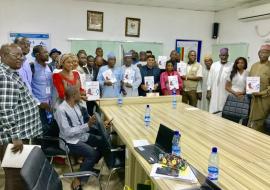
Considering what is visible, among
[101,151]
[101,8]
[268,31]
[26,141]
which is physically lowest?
[101,151]

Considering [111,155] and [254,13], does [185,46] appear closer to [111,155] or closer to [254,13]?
[254,13]

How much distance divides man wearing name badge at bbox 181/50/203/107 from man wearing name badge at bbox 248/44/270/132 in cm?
122

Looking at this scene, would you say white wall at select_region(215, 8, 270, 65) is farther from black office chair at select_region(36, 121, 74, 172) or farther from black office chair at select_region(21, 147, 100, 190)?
black office chair at select_region(21, 147, 100, 190)

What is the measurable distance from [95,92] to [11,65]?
1603 mm

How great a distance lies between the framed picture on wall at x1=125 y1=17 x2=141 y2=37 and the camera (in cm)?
605

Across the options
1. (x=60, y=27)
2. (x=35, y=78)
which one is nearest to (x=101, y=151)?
(x=35, y=78)

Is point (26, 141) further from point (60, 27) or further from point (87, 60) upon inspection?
point (60, 27)

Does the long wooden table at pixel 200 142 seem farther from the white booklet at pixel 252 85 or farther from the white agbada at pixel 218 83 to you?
the white agbada at pixel 218 83

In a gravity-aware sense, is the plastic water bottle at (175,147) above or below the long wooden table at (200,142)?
above

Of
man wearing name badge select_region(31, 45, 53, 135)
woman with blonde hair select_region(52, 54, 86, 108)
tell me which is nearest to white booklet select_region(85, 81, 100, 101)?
woman with blonde hair select_region(52, 54, 86, 108)

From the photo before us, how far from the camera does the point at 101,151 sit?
8.57 feet

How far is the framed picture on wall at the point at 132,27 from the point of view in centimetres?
605

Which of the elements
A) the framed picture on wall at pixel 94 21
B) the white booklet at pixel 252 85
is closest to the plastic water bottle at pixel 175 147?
the white booklet at pixel 252 85

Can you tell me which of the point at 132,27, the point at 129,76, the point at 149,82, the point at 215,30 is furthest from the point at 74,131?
the point at 215,30
